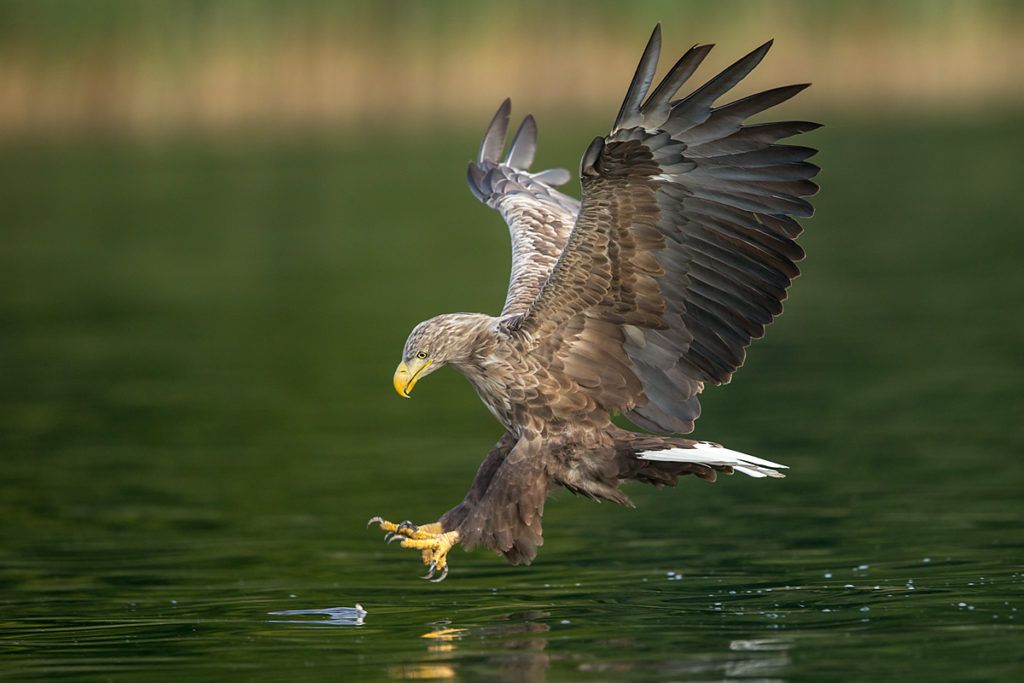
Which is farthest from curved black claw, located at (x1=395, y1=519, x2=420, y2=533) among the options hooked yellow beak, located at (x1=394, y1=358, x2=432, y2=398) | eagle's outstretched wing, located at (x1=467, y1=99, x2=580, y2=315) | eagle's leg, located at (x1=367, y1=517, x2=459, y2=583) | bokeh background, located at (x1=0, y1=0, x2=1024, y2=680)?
eagle's outstretched wing, located at (x1=467, y1=99, x2=580, y2=315)

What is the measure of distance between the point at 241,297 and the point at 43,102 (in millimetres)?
13488

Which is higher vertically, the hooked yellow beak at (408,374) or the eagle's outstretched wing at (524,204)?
the eagle's outstretched wing at (524,204)

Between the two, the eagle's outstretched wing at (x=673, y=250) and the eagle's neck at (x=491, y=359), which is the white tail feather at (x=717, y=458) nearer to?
the eagle's outstretched wing at (x=673, y=250)

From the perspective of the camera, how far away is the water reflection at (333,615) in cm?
683

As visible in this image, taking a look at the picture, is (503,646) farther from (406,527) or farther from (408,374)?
(408,374)

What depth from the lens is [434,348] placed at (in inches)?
274

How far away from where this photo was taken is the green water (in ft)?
20.6

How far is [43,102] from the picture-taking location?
30.8m

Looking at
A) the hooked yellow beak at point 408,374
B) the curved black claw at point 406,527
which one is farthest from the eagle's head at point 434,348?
the curved black claw at point 406,527

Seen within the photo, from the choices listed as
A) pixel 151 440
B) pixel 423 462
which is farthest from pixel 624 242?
pixel 151 440

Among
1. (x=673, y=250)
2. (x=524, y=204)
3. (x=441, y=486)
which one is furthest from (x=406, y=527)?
(x=441, y=486)

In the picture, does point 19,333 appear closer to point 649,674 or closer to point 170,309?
point 170,309

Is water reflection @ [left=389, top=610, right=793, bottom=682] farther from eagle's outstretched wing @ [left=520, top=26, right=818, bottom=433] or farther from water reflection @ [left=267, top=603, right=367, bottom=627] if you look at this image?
eagle's outstretched wing @ [left=520, top=26, right=818, bottom=433]

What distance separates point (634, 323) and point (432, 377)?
8443 mm
